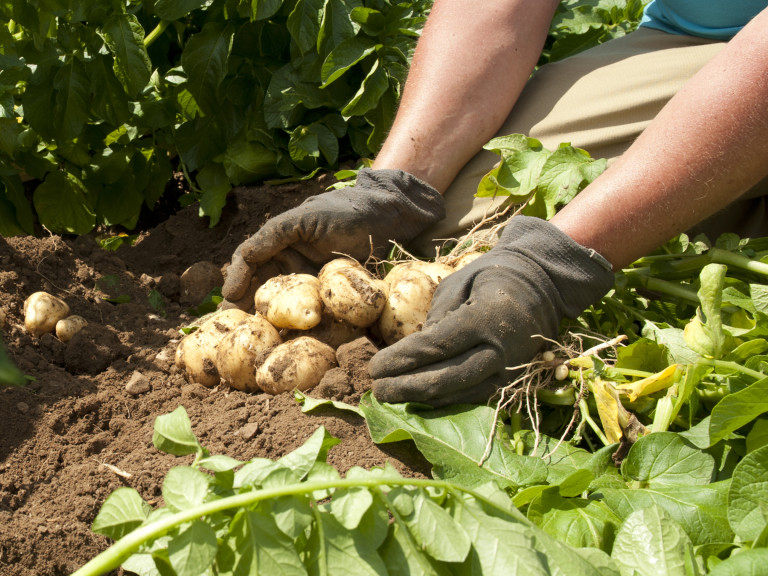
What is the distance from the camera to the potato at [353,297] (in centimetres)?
212

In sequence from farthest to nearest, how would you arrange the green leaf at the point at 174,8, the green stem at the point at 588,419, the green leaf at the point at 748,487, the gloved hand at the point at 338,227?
1. the green leaf at the point at 174,8
2. the gloved hand at the point at 338,227
3. the green stem at the point at 588,419
4. the green leaf at the point at 748,487

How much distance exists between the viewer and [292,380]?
2039 mm

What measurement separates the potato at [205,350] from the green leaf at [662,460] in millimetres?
1220

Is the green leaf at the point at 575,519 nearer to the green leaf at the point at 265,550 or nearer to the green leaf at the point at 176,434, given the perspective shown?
the green leaf at the point at 265,550

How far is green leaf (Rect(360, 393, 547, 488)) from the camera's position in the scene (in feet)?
5.33

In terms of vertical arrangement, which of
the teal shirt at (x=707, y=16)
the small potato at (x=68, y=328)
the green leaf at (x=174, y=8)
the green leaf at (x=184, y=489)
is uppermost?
the green leaf at (x=174, y=8)

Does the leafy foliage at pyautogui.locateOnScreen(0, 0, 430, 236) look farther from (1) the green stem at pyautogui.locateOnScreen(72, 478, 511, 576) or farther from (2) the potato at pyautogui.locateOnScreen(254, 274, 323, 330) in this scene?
(1) the green stem at pyautogui.locateOnScreen(72, 478, 511, 576)

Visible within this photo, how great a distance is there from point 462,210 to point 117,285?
54.4 inches

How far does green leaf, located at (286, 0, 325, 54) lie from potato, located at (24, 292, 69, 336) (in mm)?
1380

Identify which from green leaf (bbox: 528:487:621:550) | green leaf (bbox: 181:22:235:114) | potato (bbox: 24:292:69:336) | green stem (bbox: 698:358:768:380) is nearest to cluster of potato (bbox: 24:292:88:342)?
potato (bbox: 24:292:69:336)

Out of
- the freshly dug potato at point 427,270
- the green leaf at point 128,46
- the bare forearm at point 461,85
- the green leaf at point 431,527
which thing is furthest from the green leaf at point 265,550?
the green leaf at point 128,46

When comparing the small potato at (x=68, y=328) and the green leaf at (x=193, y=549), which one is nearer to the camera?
the green leaf at (x=193, y=549)

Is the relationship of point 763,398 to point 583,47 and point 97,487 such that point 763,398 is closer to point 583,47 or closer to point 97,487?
point 97,487

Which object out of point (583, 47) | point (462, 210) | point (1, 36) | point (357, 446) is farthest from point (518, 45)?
point (1, 36)
